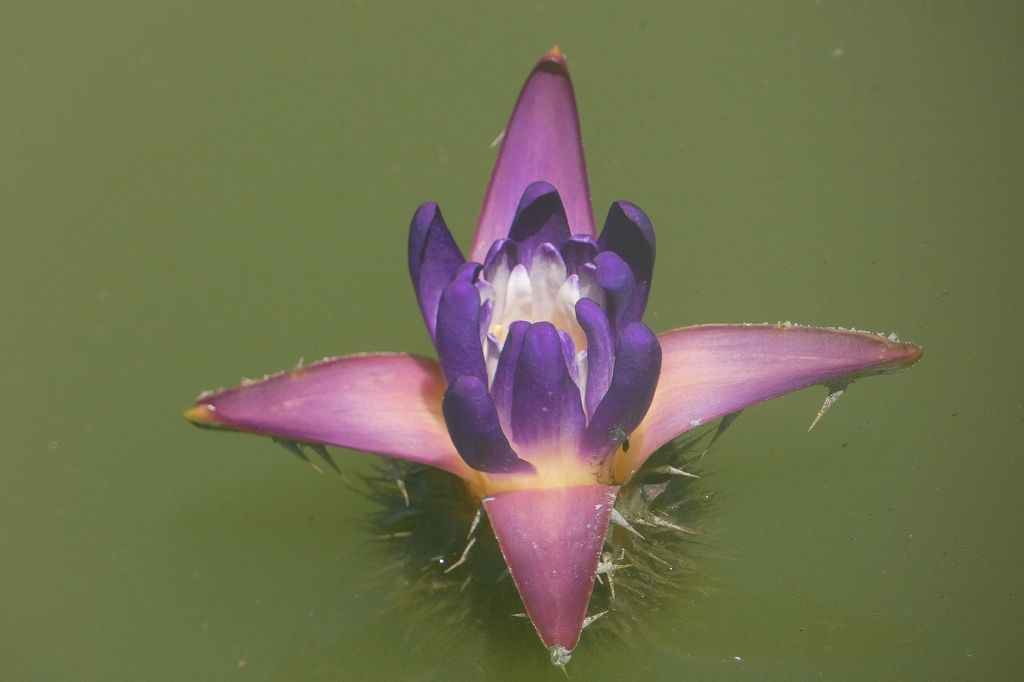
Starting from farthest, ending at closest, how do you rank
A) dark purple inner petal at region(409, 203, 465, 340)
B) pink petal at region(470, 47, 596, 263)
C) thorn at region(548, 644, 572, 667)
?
pink petal at region(470, 47, 596, 263) → dark purple inner petal at region(409, 203, 465, 340) → thorn at region(548, 644, 572, 667)

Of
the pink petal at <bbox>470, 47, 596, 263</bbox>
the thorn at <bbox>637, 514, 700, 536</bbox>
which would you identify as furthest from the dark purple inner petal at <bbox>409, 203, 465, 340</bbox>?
the thorn at <bbox>637, 514, 700, 536</bbox>

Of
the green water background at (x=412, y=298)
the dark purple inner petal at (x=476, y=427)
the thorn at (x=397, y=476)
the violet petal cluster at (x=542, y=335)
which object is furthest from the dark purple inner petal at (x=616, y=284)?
the green water background at (x=412, y=298)

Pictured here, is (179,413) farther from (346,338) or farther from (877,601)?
(877,601)

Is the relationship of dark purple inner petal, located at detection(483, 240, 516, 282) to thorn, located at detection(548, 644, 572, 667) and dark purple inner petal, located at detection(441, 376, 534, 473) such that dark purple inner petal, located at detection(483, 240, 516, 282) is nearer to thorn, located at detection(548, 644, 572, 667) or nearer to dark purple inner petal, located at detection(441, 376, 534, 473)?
dark purple inner petal, located at detection(441, 376, 534, 473)

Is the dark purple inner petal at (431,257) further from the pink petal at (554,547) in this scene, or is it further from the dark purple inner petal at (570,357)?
the pink petal at (554,547)

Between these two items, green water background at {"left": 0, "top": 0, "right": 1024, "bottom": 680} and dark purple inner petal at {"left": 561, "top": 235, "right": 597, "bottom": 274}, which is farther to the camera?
green water background at {"left": 0, "top": 0, "right": 1024, "bottom": 680}

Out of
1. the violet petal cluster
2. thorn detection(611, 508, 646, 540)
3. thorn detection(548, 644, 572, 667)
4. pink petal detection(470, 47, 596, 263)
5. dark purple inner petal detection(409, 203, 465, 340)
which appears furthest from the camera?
pink petal detection(470, 47, 596, 263)
